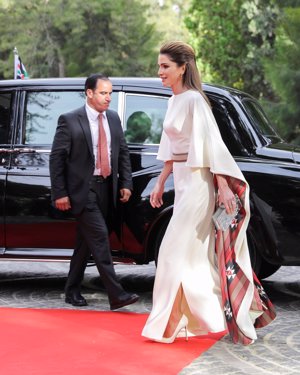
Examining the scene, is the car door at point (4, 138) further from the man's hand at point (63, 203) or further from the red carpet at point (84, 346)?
the red carpet at point (84, 346)

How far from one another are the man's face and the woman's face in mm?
1160

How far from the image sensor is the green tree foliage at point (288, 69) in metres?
17.8

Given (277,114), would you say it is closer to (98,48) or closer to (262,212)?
(262,212)

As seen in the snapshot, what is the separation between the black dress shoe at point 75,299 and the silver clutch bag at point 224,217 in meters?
1.89

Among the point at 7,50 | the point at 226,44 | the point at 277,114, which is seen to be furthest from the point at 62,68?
the point at 277,114

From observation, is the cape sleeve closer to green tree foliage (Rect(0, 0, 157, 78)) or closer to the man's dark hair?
the man's dark hair

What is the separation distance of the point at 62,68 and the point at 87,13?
2869mm

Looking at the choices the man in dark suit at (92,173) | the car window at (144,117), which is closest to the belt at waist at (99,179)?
the man in dark suit at (92,173)

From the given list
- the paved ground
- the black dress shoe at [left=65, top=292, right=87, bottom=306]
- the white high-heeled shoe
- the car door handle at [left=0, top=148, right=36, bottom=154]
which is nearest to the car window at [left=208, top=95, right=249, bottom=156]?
the paved ground

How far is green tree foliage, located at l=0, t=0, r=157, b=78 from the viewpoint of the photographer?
132 ft

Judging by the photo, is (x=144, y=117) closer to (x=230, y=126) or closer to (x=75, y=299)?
(x=230, y=126)

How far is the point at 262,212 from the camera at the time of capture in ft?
25.0

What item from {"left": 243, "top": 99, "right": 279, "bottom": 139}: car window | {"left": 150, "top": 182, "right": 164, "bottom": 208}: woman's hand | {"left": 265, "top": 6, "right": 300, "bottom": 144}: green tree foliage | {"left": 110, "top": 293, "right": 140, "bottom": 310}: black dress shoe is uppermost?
{"left": 265, "top": 6, "right": 300, "bottom": 144}: green tree foliage

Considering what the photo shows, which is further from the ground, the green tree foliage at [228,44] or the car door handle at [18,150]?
the green tree foliage at [228,44]
